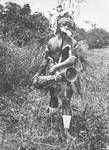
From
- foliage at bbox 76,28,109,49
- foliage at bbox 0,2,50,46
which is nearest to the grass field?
foliage at bbox 0,2,50,46

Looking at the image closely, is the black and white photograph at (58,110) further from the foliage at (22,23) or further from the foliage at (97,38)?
the foliage at (97,38)

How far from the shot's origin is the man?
5.00m

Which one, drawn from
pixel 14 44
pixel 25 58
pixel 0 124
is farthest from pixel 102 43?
pixel 0 124

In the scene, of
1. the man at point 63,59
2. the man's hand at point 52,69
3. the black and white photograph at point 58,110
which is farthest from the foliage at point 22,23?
the man's hand at point 52,69

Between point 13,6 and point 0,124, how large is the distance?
584 cm

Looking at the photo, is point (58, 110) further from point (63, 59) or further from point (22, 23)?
point (22, 23)

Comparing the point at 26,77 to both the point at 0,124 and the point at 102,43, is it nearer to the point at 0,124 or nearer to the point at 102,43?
the point at 0,124

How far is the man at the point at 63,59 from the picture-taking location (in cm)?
500

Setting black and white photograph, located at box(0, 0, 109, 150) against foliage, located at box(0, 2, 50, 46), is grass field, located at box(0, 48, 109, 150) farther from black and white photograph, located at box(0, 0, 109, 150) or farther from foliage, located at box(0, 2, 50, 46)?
foliage, located at box(0, 2, 50, 46)

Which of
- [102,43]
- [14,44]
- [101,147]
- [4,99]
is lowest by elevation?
[101,147]

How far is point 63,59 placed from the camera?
5.12 meters

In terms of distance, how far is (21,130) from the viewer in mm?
5418

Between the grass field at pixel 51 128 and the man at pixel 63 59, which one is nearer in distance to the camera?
A: the man at pixel 63 59

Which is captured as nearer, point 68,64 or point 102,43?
point 68,64
